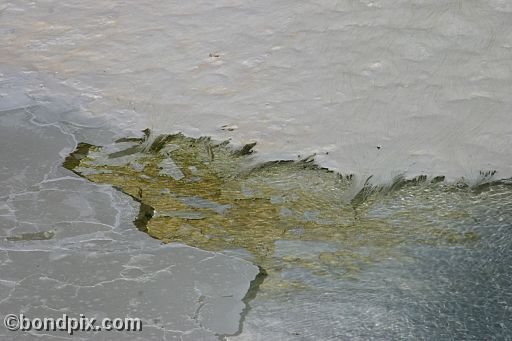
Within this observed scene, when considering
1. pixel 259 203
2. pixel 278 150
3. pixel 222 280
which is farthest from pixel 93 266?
pixel 278 150

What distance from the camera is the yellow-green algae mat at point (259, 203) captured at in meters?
2.29

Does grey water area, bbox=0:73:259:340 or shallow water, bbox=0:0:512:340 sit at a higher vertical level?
shallow water, bbox=0:0:512:340

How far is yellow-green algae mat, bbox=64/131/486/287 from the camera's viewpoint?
229 cm

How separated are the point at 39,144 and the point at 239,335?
1104 millimetres

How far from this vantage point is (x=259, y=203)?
2480 millimetres

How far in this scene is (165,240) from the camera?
230cm

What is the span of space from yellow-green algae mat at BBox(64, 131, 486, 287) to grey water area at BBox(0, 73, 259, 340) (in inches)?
2.4

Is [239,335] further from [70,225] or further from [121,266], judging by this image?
[70,225]

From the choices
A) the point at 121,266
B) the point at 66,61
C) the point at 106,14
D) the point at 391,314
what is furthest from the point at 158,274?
the point at 106,14

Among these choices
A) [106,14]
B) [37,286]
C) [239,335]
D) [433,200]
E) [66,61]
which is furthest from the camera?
[106,14]

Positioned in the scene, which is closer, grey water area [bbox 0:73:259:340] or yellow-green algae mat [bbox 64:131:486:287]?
grey water area [bbox 0:73:259:340]

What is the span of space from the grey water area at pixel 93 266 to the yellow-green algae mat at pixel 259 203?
0.20 feet

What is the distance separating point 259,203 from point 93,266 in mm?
519

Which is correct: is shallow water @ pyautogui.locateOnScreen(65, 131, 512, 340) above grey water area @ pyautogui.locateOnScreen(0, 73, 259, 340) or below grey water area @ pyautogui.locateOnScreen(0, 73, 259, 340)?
above
